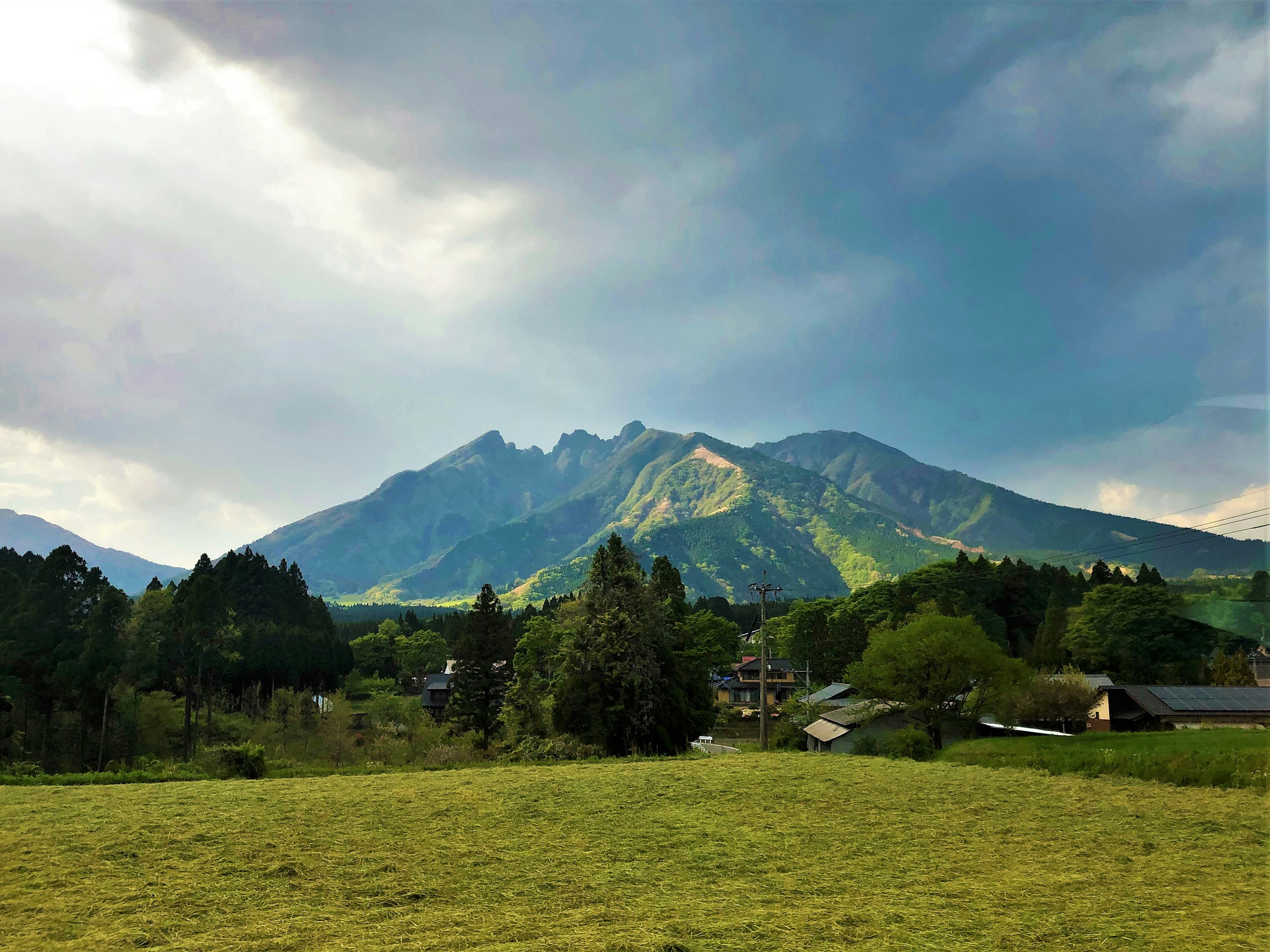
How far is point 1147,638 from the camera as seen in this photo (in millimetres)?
65562

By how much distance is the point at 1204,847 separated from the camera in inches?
532

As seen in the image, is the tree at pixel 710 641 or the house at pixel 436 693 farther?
the house at pixel 436 693

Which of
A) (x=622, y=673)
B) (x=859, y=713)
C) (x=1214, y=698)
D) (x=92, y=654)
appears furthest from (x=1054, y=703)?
(x=92, y=654)

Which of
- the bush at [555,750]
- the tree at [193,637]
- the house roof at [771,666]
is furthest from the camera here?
the house roof at [771,666]

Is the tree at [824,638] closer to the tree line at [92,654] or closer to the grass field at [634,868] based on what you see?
the tree line at [92,654]

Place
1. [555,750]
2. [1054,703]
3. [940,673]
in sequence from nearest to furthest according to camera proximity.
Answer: [555,750] → [940,673] → [1054,703]

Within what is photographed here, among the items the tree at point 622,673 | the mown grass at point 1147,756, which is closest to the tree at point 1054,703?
the mown grass at point 1147,756

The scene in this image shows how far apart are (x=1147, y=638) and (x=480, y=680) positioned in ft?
196

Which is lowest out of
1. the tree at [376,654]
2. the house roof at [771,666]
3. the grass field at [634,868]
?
the house roof at [771,666]

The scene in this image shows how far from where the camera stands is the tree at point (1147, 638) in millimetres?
64562

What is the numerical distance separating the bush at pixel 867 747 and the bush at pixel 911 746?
1.03m

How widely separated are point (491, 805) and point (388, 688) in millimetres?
79253

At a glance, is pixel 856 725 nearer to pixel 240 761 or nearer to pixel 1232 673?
pixel 240 761

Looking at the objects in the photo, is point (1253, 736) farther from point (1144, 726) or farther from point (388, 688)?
point (388, 688)
